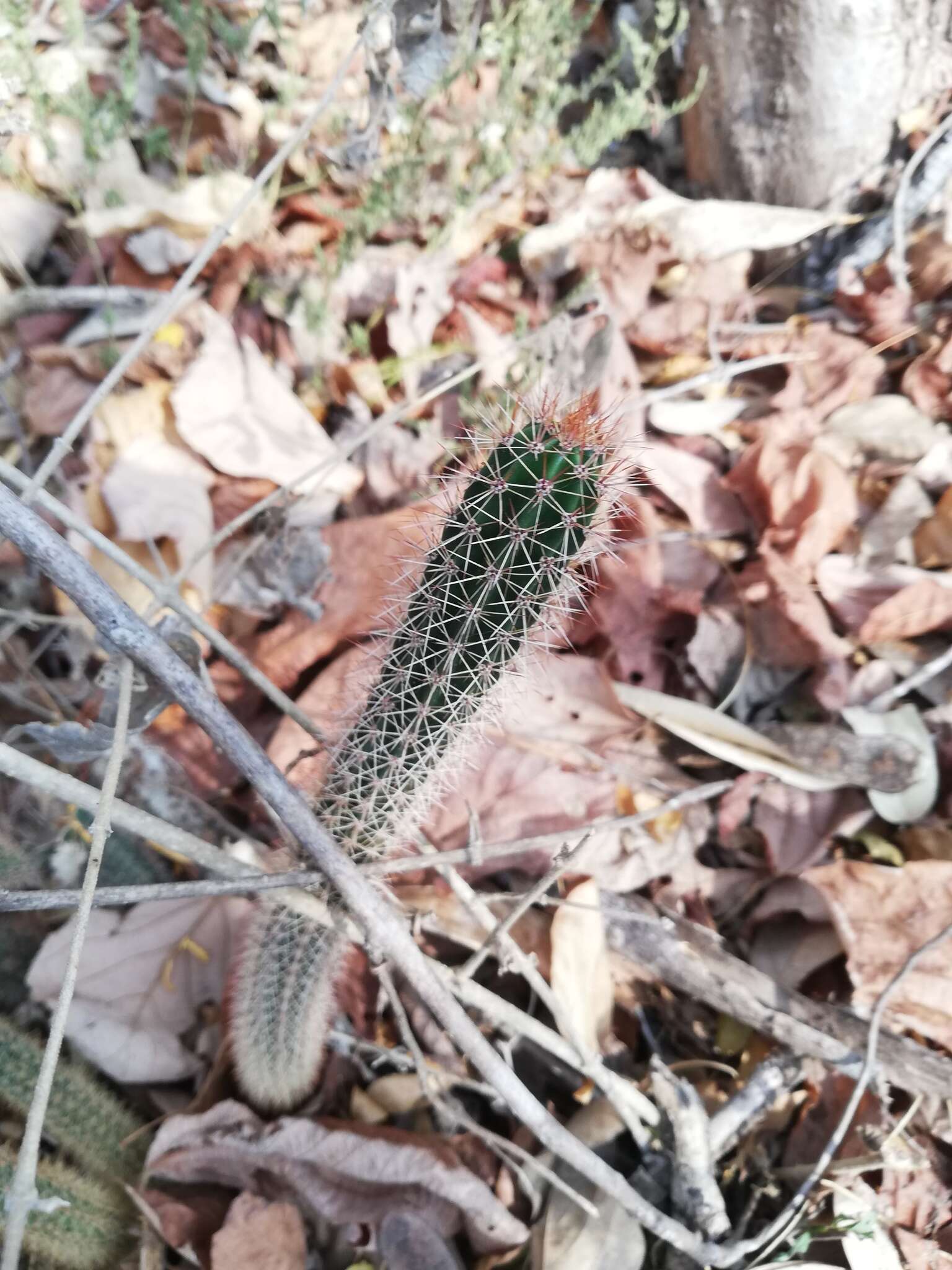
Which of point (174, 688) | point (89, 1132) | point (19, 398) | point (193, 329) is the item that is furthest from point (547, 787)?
point (19, 398)

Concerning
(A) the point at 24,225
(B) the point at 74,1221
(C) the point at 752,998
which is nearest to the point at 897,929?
(C) the point at 752,998

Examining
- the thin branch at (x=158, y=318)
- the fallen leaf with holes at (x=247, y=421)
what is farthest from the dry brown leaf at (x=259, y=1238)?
the fallen leaf with holes at (x=247, y=421)

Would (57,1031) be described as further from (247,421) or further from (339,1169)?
(247,421)

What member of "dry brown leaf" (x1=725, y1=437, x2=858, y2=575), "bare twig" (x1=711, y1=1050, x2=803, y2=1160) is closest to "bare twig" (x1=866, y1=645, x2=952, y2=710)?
"dry brown leaf" (x1=725, y1=437, x2=858, y2=575)

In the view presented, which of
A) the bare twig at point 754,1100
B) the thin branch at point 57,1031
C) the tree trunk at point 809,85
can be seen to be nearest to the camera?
the thin branch at point 57,1031

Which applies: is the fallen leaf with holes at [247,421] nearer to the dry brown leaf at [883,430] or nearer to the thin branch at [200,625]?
the thin branch at [200,625]

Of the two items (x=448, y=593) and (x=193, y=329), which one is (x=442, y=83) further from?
(x=448, y=593)
